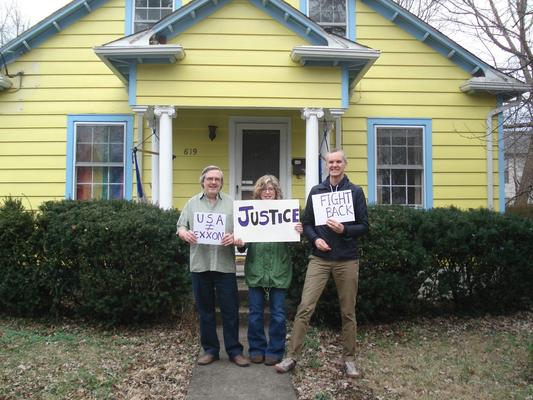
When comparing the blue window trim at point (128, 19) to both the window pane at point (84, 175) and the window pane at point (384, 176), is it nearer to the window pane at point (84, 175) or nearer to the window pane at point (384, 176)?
the window pane at point (84, 175)

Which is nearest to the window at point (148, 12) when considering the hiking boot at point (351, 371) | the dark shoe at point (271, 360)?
the dark shoe at point (271, 360)

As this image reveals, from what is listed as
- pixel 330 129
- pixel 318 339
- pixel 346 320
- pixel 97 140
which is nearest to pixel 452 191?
pixel 330 129

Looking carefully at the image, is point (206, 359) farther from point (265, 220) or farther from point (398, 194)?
point (398, 194)

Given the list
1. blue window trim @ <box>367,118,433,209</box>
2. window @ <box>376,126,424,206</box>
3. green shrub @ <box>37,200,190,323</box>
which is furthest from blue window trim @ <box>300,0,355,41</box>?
green shrub @ <box>37,200,190,323</box>

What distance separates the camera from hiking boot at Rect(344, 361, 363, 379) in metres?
4.37

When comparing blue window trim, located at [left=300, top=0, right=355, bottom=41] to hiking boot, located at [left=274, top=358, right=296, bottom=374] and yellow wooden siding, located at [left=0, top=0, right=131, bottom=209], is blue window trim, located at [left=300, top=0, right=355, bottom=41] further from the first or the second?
hiking boot, located at [left=274, top=358, right=296, bottom=374]

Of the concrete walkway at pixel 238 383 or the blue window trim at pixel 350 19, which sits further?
the blue window trim at pixel 350 19

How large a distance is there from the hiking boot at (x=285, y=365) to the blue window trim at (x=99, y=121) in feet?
16.1

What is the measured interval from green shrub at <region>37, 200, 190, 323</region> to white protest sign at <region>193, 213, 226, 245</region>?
1229 mm

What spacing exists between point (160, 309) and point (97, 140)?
13.2ft

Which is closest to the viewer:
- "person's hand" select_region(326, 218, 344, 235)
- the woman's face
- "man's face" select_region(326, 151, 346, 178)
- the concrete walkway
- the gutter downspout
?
the concrete walkway

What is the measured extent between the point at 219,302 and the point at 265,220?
88 centimetres

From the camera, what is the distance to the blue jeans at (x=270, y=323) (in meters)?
4.46

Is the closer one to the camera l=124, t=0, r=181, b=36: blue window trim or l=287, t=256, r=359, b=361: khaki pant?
l=287, t=256, r=359, b=361: khaki pant
